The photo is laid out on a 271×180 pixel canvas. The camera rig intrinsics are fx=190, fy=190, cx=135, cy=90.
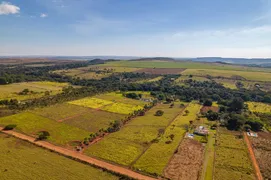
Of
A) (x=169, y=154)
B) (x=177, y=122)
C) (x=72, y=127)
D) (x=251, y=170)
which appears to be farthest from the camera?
(x=177, y=122)

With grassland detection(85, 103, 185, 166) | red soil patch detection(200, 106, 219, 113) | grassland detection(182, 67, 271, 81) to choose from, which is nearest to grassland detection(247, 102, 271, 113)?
red soil patch detection(200, 106, 219, 113)

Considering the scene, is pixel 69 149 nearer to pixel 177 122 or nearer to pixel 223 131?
pixel 177 122

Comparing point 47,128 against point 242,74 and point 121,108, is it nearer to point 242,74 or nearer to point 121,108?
point 121,108

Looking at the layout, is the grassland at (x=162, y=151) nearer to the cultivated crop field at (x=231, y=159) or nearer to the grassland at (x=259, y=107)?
the cultivated crop field at (x=231, y=159)

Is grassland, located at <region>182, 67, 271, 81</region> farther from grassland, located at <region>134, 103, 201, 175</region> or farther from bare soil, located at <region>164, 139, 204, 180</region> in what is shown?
bare soil, located at <region>164, 139, 204, 180</region>

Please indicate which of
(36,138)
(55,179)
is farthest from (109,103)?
(55,179)

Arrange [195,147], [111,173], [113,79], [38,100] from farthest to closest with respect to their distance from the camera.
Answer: [113,79], [38,100], [195,147], [111,173]

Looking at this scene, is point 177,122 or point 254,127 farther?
point 177,122
